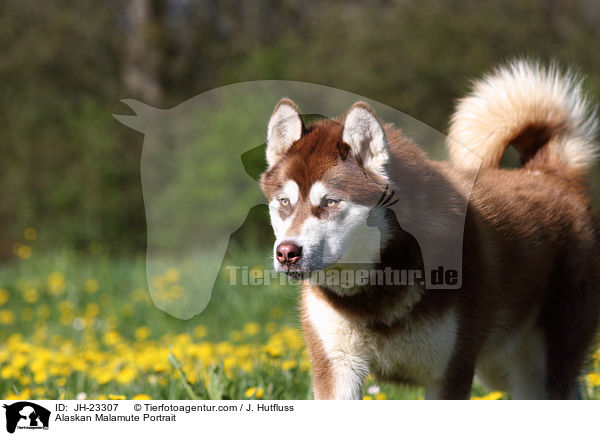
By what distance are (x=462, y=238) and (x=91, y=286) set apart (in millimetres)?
6185

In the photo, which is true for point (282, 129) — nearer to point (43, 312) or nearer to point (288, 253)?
point (288, 253)

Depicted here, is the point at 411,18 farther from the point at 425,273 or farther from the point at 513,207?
the point at 425,273

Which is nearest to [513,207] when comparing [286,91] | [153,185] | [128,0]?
[286,91]

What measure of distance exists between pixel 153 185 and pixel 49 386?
151 centimetres

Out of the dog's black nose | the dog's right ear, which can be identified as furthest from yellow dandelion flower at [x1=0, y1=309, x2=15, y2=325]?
the dog's black nose

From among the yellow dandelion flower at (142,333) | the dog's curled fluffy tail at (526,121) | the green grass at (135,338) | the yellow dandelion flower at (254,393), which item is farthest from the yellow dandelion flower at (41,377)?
the dog's curled fluffy tail at (526,121)

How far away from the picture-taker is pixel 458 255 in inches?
105

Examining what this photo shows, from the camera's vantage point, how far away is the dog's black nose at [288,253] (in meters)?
2.28

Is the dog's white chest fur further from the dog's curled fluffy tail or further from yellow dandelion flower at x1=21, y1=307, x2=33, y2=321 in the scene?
yellow dandelion flower at x1=21, y1=307, x2=33, y2=321

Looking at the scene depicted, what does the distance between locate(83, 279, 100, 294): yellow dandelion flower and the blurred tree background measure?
7.19 feet

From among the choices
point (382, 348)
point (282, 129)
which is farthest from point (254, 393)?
point (282, 129)

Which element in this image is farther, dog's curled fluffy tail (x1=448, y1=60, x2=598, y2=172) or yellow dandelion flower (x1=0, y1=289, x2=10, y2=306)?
yellow dandelion flower (x1=0, y1=289, x2=10, y2=306)

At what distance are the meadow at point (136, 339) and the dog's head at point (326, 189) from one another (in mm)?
863

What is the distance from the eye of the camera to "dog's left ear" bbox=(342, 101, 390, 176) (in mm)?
2338
